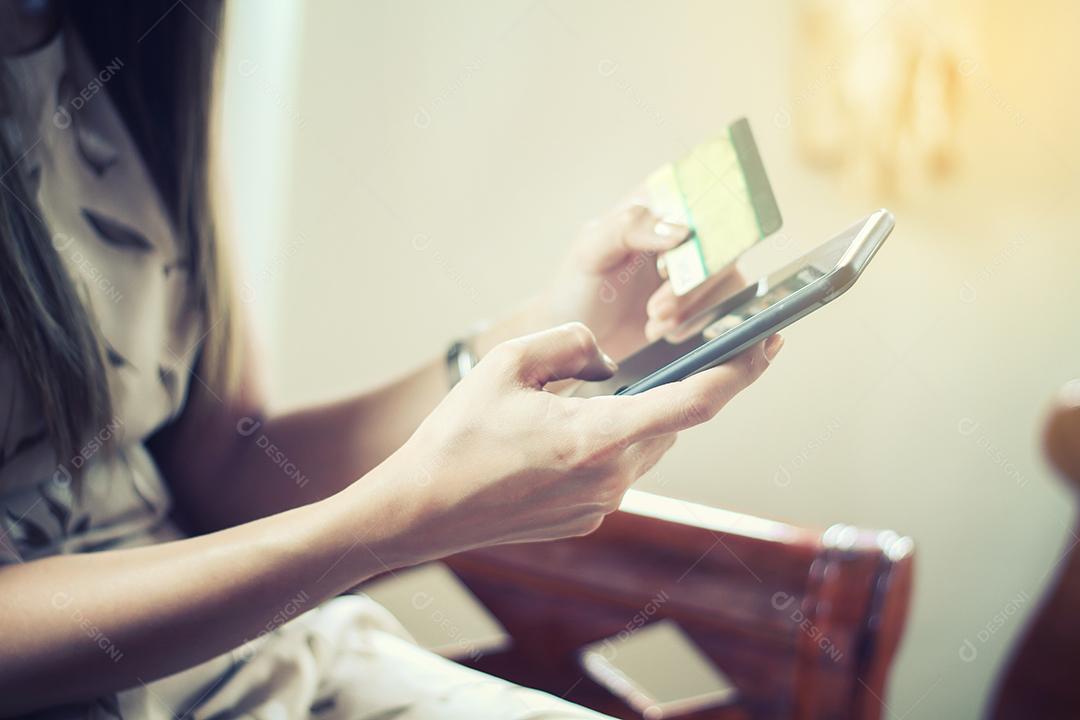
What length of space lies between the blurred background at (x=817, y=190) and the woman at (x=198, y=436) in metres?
0.43

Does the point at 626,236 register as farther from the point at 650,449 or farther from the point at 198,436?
the point at 198,436

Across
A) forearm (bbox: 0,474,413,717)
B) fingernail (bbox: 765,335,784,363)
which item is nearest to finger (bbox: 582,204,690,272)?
fingernail (bbox: 765,335,784,363)

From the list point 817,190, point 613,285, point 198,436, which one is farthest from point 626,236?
point 817,190

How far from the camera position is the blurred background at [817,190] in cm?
91

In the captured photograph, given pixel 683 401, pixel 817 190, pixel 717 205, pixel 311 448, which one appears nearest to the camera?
pixel 683 401

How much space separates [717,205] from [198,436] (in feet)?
1.10

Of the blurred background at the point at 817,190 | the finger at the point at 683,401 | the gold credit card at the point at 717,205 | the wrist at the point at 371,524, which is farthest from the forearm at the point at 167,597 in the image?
the blurred background at the point at 817,190

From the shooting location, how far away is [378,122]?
106 centimetres

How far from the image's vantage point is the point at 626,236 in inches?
21.1

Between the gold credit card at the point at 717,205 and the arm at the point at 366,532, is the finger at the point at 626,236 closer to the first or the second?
the gold credit card at the point at 717,205

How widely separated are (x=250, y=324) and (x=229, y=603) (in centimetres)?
28

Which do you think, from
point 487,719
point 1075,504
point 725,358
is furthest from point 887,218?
point 1075,504

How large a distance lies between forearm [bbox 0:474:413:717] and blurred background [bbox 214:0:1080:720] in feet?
2.02

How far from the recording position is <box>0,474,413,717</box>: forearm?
0.37 meters
